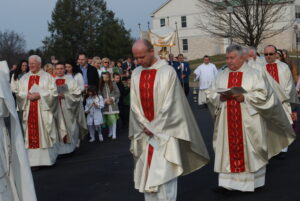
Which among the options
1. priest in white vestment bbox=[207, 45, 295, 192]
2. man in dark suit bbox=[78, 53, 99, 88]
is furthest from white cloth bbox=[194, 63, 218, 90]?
priest in white vestment bbox=[207, 45, 295, 192]

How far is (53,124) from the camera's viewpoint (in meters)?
9.12

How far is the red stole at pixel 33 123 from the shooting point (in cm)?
897

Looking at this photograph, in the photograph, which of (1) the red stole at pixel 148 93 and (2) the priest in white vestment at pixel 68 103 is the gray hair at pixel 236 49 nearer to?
(1) the red stole at pixel 148 93

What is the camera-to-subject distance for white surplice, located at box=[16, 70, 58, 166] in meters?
8.95

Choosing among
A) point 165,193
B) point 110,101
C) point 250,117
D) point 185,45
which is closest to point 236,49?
point 250,117

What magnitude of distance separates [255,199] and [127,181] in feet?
7.03

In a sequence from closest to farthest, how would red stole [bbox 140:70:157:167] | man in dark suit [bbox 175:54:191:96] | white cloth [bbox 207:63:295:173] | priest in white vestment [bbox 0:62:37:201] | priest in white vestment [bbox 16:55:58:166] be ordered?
1. priest in white vestment [bbox 0:62:37:201]
2. red stole [bbox 140:70:157:167]
3. white cloth [bbox 207:63:295:173]
4. priest in white vestment [bbox 16:55:58:166]
5. man in dark suit [bbox 175:54:191:96]

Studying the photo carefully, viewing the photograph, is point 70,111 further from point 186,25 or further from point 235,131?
point 186,25

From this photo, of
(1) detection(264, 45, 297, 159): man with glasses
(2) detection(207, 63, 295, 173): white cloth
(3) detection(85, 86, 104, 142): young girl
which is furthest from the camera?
(3) detection(85, 86, 104, 142): young girl

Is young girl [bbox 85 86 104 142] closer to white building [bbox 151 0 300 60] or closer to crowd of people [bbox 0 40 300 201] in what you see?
crowd of people [bbox 0 40 300 201]

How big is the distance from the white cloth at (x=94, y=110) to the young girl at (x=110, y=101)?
0.33m

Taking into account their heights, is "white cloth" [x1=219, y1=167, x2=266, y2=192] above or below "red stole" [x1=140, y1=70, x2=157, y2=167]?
below

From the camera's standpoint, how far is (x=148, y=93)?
5.40 meters

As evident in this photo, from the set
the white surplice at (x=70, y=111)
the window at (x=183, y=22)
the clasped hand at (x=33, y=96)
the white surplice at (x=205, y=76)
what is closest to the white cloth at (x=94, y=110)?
the white surplice at (x=70, y=111)
